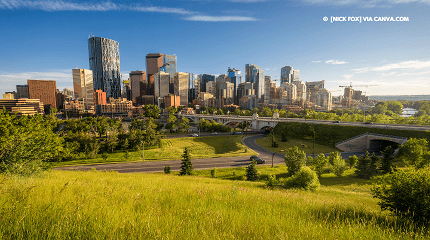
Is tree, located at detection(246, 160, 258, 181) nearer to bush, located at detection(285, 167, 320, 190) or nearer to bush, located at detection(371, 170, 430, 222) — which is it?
bush, located at detection(285, 167, 320, 190)

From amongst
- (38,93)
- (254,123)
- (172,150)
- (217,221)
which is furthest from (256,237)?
(38,93)

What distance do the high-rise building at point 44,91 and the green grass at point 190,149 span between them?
170922mm

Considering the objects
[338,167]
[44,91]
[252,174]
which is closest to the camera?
[252,174]

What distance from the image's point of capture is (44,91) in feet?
552

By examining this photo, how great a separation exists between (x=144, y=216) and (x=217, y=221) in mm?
1412

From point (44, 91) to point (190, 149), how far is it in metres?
191

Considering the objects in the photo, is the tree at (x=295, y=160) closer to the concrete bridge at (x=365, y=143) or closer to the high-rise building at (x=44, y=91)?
the concrete bridge at (x=365, y=143)

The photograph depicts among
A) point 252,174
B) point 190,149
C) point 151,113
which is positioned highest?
point 151,113

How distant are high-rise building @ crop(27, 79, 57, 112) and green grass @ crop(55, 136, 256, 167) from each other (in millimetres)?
170922

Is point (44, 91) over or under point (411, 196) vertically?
over

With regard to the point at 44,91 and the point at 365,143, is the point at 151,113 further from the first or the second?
the point at 44,91

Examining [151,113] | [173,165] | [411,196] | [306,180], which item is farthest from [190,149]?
[151,113]

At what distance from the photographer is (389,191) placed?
6.62 meters

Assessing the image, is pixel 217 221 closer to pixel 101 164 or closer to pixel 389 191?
pixel 389 191
